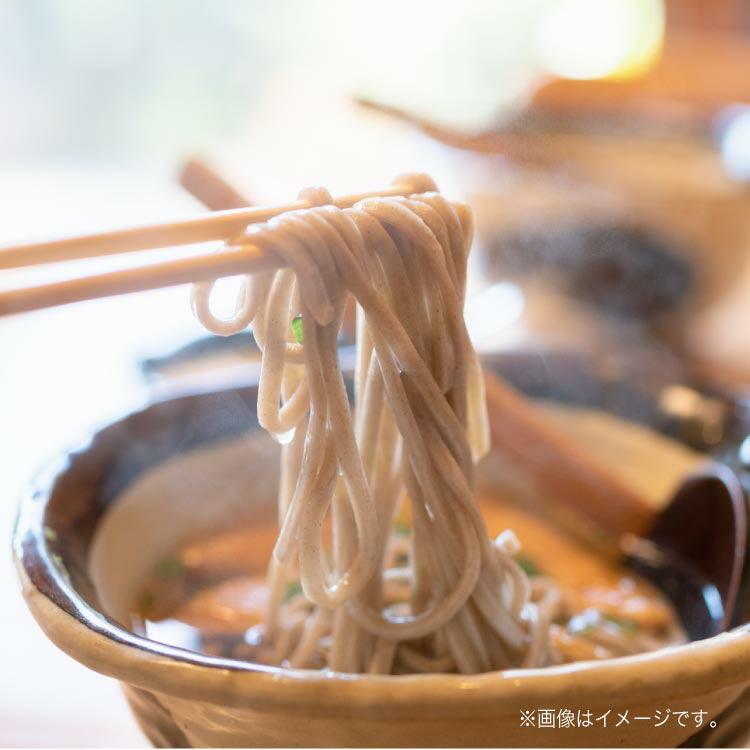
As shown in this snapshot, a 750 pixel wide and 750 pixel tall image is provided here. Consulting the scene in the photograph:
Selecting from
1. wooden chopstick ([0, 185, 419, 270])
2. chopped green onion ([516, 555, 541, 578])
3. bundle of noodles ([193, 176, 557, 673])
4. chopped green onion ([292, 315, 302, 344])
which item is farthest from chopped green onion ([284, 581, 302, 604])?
wooden chopstick ([0, 185, 419, 270])

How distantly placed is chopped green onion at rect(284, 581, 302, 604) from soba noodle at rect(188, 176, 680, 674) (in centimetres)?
14

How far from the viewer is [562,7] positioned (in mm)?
4414

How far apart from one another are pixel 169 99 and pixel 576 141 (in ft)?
7.11

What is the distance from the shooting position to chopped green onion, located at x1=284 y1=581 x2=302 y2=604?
1043mm

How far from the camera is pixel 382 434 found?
2.74 feet

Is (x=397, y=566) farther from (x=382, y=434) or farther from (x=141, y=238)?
(x=141, y=238)

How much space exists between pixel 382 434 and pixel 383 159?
1.94m

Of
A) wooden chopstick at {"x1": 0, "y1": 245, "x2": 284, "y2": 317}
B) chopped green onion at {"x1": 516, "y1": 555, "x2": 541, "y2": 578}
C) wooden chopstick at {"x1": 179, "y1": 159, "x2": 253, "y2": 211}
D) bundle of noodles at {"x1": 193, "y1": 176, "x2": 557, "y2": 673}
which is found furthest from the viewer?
chopped green onion at {"x1": 516, "y1": 555, "x2": 541, "y2": 578}

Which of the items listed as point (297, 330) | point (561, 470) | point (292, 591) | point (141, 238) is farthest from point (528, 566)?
point (141, 238)

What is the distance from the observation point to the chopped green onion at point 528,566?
1.13 m

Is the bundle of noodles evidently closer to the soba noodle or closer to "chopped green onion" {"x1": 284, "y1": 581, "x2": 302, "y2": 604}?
the soba noodle

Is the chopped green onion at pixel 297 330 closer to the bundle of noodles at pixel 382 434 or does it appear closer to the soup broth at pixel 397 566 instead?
the bundle of noodles at pixel 382 434

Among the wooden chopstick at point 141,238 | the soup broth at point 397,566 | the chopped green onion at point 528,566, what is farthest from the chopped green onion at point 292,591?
the wooden chopstick at point 141,238

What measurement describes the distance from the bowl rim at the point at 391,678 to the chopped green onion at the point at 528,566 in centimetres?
46
